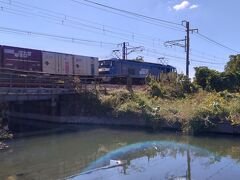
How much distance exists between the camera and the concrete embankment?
2455cm

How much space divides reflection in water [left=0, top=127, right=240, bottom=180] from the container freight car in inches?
365

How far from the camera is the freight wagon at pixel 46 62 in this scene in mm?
33688

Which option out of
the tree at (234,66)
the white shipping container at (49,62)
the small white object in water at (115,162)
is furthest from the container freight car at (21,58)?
the small white object in water at (115,162)

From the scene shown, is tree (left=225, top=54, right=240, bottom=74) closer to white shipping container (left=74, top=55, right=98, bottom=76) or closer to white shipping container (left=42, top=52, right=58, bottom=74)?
white shipping container (left=74, top=55, right=98, bottom=76)

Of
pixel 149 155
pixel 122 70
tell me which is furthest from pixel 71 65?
pixel 149 155

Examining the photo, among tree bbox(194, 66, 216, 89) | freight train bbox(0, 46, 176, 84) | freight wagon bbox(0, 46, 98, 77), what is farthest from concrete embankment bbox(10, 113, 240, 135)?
tree bbox(194, 66, 216, 89)

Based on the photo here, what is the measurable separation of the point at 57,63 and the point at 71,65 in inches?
87.4

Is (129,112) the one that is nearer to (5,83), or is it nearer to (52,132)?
(52,132)

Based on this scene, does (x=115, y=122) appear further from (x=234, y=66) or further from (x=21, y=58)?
(x=234, y=66)

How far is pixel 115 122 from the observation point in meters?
29.6

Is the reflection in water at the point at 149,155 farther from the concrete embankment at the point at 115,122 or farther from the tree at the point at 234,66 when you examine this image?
the tree at the point at 234,66

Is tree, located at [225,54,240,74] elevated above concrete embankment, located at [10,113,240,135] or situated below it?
above

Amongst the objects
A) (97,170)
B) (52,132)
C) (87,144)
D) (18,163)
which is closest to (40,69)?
(52,132)

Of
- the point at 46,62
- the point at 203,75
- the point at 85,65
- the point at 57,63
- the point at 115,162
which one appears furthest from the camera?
the point at 85,65
